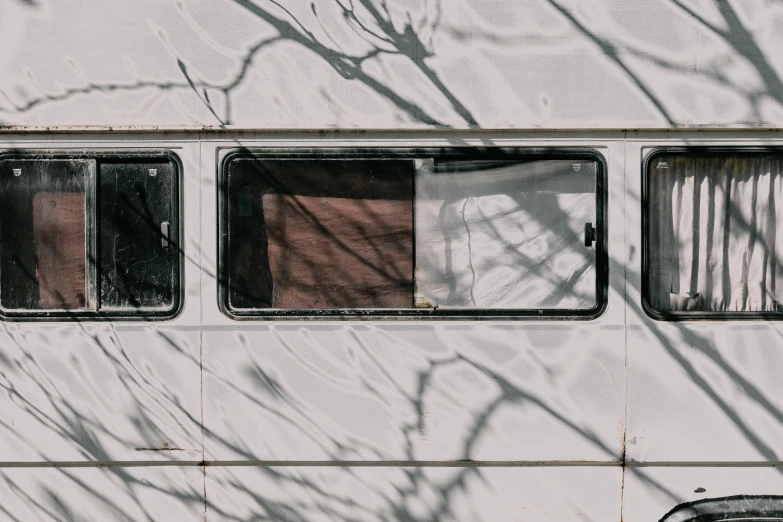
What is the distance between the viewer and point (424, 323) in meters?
3.24

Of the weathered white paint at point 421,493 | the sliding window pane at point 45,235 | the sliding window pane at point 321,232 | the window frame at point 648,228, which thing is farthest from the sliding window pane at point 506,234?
the sliding window pane at point 45,235

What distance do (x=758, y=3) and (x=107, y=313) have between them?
3.22 m

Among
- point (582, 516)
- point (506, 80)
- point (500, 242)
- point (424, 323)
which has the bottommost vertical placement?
point (582, 516)

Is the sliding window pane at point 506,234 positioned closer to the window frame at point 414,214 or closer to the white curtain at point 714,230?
the window frame at point 414,214

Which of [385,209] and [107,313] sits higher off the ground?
[385,209]

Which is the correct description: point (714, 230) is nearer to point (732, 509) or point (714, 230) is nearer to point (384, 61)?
point (732, 509)

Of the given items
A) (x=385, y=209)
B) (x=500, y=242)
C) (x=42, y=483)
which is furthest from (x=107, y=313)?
(x=500, y=242)

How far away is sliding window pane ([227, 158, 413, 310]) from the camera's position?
3270 millimetres

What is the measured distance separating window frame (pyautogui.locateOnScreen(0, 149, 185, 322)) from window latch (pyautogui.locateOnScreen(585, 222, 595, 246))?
183 cm

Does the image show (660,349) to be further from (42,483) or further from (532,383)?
(42,483)

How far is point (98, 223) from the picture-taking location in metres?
3.27

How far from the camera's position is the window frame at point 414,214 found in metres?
3.24

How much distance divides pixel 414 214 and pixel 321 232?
43cm

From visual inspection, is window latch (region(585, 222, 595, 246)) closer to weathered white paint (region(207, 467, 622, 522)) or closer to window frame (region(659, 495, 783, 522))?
weathered white paint (region(207, 467, 622, 522))
